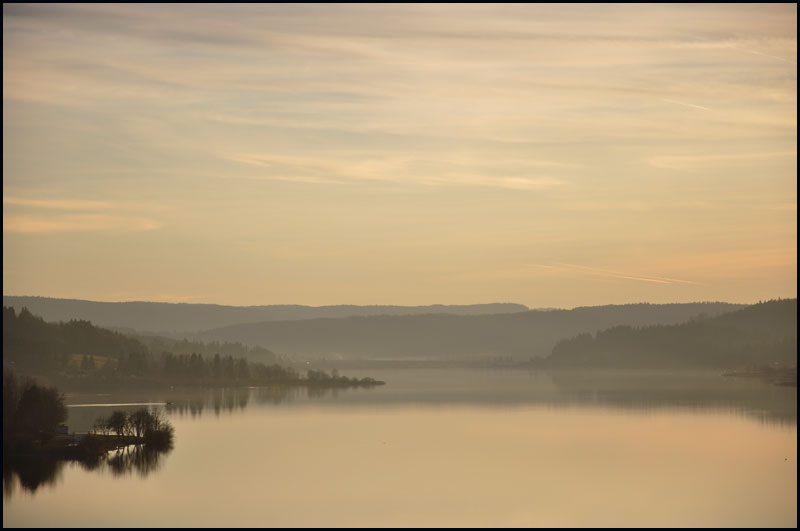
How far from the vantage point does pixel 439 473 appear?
5378cm

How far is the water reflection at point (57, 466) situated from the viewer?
49.7 metres

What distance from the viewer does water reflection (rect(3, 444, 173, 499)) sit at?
49.7m

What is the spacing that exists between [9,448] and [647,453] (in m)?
33.9

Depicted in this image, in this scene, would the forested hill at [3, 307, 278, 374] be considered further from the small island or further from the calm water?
the small island

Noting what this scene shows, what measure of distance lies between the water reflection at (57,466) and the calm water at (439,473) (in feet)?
0.63

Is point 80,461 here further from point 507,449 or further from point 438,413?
point 438,413

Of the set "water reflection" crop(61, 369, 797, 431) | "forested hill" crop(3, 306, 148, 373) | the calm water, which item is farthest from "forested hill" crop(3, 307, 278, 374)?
the calm water

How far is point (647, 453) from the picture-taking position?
62.6 m

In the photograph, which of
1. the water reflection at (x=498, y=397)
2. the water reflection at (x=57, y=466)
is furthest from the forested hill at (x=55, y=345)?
the water reflection at (x=57, y=466)

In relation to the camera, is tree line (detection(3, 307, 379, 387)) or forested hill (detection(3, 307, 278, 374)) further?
forested hill (detection(3, 307, 278, 374))

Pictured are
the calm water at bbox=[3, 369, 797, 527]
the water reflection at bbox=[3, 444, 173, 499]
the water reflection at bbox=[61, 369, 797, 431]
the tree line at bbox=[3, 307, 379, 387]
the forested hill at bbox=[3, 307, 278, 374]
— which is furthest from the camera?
the forested hill at bbox=[3, 307, 278, 374]

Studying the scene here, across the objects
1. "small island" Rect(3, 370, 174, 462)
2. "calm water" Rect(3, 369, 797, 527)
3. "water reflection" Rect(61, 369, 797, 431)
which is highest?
"small island" Rect(3, 370, 174, 462)

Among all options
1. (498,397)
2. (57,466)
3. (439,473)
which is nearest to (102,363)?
(498,397)

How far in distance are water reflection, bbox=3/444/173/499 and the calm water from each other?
19cm
